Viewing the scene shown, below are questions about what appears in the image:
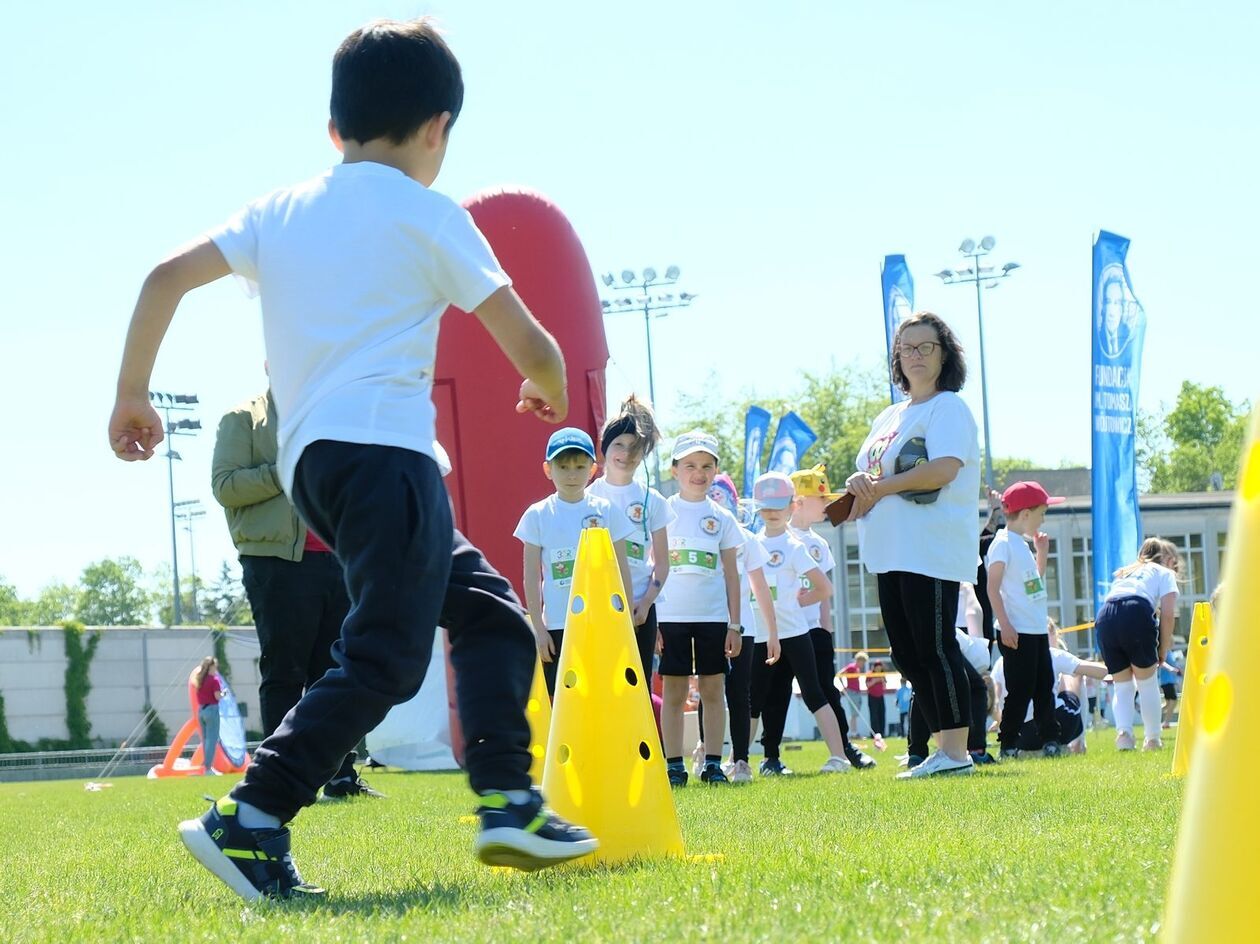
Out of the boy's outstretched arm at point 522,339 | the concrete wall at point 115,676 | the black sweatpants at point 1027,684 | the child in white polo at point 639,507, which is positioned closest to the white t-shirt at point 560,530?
the child in white polo at point 639,507

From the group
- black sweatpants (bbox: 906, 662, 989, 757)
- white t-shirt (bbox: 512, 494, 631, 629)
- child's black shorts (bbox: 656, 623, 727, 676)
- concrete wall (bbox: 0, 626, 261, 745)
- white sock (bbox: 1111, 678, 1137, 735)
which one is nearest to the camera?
white t-shirt (bbox: 512, 494, 631, 629)

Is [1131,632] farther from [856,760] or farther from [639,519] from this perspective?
[639,519]

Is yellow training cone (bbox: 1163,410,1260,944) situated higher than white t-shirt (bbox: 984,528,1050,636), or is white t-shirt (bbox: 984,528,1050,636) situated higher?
yellow training cone (bbox: 1163,410,1260,944)

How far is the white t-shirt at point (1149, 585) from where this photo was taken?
1148 centimetres

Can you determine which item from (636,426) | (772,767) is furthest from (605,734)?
(772,767)

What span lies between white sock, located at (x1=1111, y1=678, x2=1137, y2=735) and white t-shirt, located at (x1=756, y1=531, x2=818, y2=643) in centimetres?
270

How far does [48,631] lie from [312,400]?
43982 mm

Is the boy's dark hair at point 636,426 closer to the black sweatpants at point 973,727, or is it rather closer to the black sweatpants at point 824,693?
the black sweatpants at point 973,727

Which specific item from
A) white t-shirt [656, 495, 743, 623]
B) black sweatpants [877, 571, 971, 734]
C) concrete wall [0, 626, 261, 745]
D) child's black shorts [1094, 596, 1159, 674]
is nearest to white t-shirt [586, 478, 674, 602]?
white t-shirt [656, 495, 743, 623]

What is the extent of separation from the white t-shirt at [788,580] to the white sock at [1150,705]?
293 centimetres

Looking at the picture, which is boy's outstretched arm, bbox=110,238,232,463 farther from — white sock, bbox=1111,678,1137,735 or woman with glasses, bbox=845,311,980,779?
white sock, bbox=1111,678,1137,735

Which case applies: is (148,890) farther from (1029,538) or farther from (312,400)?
(1029,538)

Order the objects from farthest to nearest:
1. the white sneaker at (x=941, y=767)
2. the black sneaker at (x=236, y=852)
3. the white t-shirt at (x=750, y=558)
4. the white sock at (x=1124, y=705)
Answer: the white sock at (x=1124, y=705)
the white t-shirt at (x=750, y=558)
the white sneaker at (x=941, y=767)
the black sneaker at (x=236, y=852)

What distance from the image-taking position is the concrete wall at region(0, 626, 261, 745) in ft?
140
